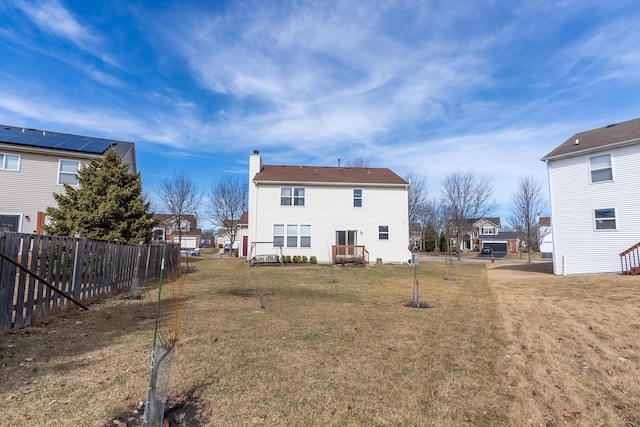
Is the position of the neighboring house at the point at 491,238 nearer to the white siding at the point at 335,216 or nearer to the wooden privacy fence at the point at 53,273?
the white siding at the point at 335,216

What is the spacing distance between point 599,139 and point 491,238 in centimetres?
5270

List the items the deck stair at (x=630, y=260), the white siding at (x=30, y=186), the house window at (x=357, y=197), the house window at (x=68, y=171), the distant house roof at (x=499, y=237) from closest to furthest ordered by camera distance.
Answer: the deck stair at (x=630, y=260), the white siding at (x=30, y=186), the house window at (x=68, y=171), the house window at (x=357, y=197), the distant house roof at (x=499, y=237)

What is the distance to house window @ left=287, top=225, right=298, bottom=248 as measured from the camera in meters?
22.8

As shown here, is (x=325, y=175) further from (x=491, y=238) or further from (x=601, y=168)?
(x=491, y=238)

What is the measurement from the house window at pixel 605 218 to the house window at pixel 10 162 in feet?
93.6

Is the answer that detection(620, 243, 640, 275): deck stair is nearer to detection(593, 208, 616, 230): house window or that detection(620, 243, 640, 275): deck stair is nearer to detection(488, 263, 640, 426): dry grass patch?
detection(593, 208, 616, 230): house window

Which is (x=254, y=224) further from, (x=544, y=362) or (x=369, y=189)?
(x=544, y=362)

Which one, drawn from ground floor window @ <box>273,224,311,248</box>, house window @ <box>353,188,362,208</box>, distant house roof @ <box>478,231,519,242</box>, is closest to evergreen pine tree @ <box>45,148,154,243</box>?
ground floor window @ <box>273,224,311,248</box>

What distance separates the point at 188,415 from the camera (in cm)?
295

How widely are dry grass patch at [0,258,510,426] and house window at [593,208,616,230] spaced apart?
12.1m

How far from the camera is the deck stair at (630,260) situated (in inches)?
542

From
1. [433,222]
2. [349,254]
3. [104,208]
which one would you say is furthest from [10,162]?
[433,222]

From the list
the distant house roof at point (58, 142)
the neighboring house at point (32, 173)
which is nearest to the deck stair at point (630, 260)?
the distant house roof at point (58, 142)

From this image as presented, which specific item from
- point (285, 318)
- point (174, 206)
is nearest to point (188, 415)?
point (285, 318)
